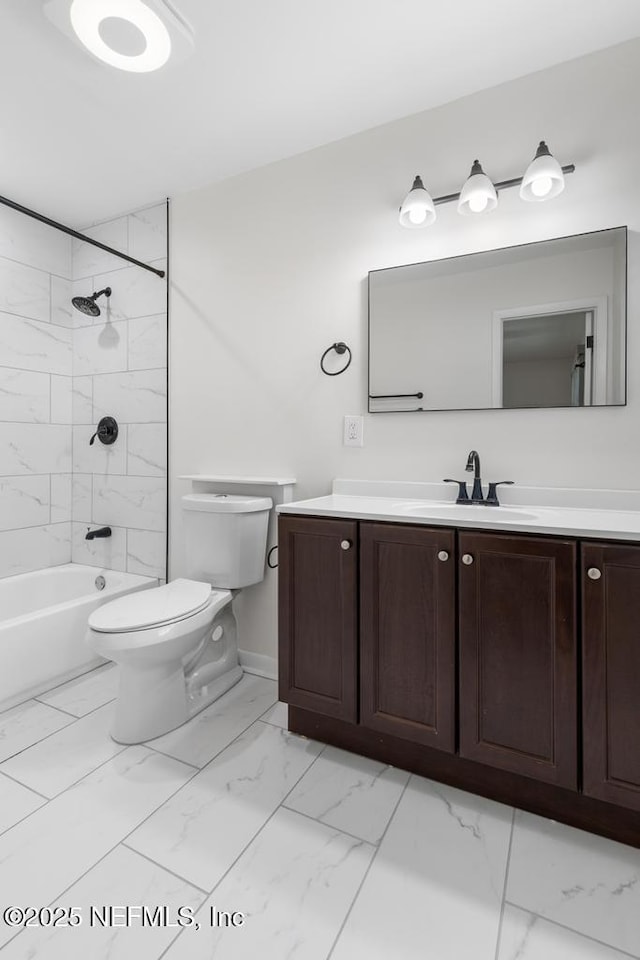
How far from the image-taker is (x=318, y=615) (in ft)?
5.02

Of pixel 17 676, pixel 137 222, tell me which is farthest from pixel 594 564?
pixel 137 222

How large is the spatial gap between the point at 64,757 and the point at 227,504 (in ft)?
3.42

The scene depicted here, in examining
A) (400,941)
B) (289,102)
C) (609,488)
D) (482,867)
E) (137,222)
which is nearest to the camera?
(400,941)

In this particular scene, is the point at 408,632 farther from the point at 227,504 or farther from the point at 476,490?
the point at 227,504

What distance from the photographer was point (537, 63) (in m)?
1.58

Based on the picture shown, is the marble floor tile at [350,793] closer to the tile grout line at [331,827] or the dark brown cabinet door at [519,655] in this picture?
the tile grout line at [331,827]

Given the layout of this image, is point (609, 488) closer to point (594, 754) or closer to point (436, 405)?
point (436, 405)

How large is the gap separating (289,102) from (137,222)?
3.85 ft

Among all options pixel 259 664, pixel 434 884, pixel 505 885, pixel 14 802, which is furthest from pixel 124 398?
pixel 505 885

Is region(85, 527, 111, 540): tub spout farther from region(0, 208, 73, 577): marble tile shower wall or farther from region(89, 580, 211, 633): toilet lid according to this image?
region(89, 580, 211, 633): toilet lid

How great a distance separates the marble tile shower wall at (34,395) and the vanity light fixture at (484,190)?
212cm

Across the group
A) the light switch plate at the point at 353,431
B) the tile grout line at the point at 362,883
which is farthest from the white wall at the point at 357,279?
the tile grout line at the point at 362,883

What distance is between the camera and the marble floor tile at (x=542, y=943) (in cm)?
94

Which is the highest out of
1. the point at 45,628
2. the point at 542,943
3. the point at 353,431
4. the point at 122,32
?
the point at 122,32
